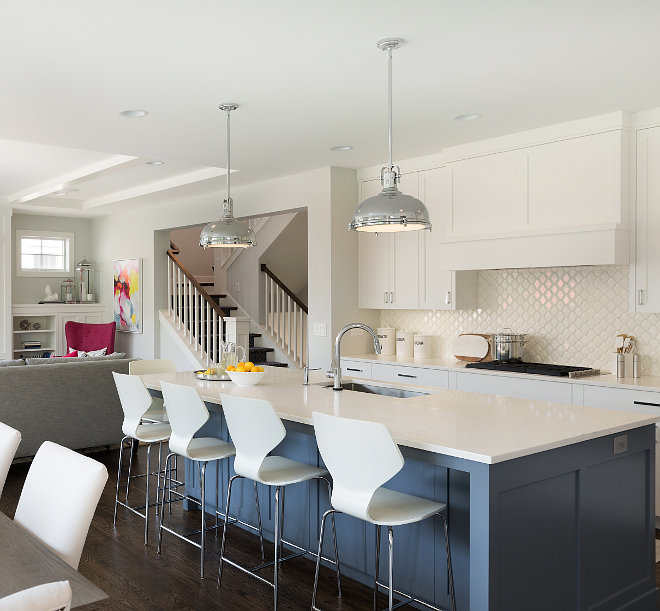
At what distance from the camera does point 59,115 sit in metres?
4.32

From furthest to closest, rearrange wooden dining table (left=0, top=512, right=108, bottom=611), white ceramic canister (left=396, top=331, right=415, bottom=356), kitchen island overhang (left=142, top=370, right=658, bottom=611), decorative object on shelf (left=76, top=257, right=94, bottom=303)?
decorative object on shelf (left=76, top=257, right=94, bottom=303) < white ceramic canister (left=396, top=331, right=415, bottom=356) < kitchen island overhang (left=142, top=370, right=658, bottom=611) < wooden dining table (left=0, top=512, right=108, bottom=611)

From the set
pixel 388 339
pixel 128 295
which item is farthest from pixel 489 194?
pixel 128 295

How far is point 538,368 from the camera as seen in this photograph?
4.64 meters

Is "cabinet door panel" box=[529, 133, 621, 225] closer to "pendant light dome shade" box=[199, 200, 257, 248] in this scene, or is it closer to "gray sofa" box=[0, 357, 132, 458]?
"pendant light dome shade" box=[199, 200, 257, 248]

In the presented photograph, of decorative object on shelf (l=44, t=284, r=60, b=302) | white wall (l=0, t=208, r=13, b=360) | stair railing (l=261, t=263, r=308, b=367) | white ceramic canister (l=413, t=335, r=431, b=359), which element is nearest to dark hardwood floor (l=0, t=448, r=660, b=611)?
white ceramic canister (l=413, t=335, r=431, b=359)

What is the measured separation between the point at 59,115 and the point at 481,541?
12.3 ft

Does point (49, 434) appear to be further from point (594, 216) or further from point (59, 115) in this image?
point (594, 216)

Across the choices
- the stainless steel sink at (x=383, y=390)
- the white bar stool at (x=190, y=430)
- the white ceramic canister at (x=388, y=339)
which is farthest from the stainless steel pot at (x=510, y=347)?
the white bar stool at (x=190, y=430)

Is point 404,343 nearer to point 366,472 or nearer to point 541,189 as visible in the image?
point 541,189

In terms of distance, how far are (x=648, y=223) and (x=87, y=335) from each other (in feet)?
24.6

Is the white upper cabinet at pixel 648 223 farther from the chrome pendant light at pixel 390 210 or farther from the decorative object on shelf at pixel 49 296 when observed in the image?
the decorative object on shelf at pixel 49 296

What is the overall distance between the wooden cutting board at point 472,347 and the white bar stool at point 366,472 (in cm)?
280

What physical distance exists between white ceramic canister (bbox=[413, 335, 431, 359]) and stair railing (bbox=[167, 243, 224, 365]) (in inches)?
115

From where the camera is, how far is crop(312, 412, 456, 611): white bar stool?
240 cm
